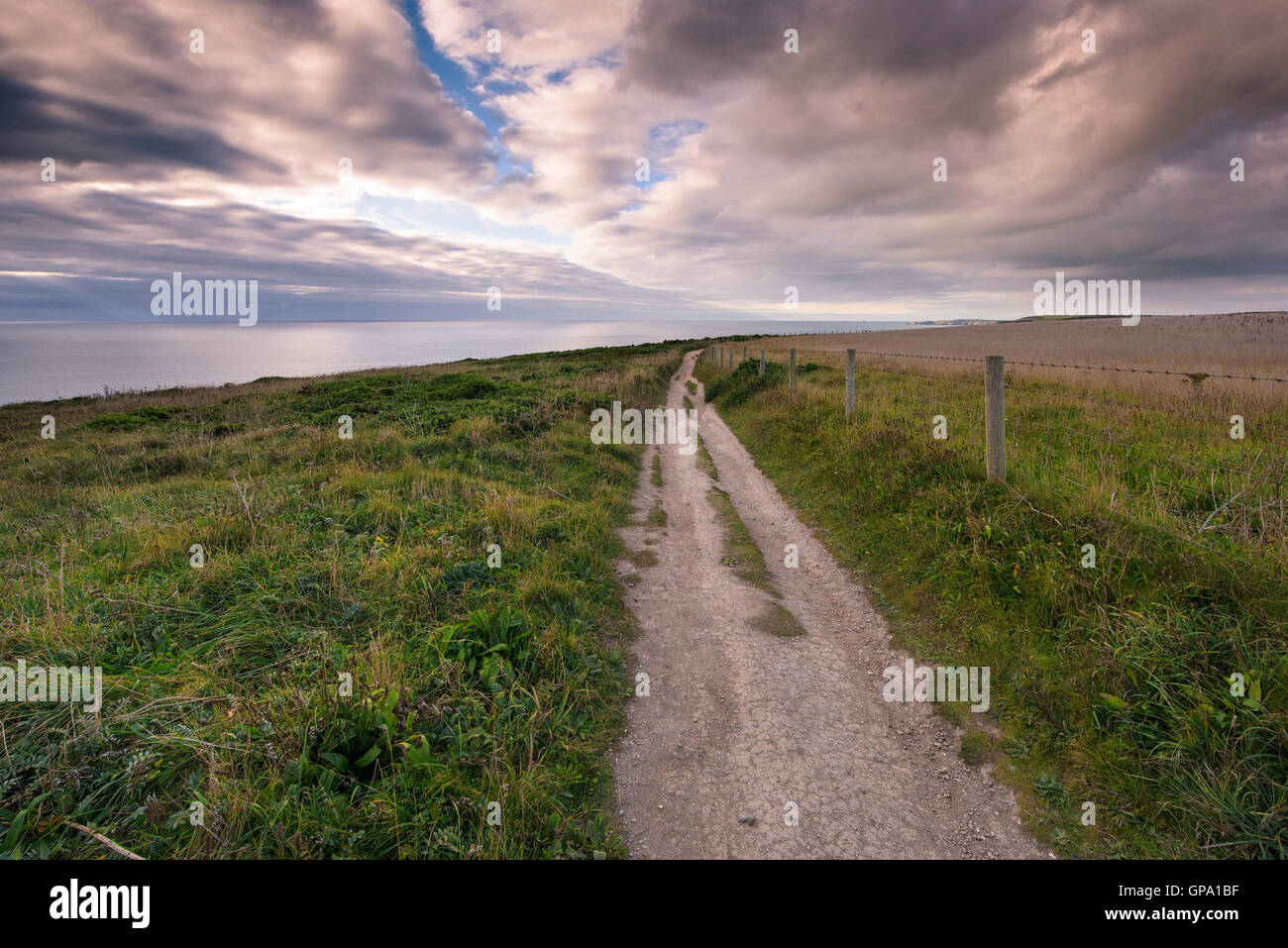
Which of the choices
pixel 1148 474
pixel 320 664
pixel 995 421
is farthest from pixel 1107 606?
pixel 320 664

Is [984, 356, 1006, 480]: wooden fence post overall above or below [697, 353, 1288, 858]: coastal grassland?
above

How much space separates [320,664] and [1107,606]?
6.77 metres

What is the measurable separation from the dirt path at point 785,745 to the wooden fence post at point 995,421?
2.79 meters

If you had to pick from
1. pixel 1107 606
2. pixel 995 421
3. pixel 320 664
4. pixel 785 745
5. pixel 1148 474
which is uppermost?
pixel 995 421

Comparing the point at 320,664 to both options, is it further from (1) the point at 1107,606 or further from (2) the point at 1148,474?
(2) the point at 1148,474

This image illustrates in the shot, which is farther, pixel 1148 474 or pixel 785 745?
pixel 1148 474

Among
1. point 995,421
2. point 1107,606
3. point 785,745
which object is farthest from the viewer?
point 995,421

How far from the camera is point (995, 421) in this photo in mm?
7828

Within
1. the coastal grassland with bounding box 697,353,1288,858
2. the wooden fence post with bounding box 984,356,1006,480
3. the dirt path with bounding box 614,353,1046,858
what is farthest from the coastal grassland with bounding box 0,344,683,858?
the wooden fence post with bounding box 984,356,1006,480

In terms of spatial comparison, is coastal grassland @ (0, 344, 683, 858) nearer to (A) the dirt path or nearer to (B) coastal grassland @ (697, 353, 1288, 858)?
(A) the dirt path

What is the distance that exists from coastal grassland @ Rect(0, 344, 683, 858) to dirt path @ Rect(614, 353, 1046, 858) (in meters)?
0.46

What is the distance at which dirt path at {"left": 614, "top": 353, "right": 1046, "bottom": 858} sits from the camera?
139 inches
